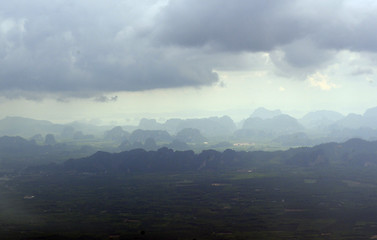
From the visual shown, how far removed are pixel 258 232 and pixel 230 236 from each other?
1362 centimetres

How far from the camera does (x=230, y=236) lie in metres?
178

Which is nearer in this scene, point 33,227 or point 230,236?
point 230,236

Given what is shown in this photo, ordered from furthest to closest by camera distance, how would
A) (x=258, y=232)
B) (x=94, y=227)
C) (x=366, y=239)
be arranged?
(x=94, y=227) < (x=258, y=232) < (x=366, y=239)

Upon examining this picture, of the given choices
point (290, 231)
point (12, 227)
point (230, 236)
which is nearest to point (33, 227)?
point (12, 227)

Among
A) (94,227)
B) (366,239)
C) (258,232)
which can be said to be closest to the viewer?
(366,239)

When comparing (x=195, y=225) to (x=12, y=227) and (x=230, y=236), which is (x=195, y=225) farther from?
(x=12, y=227)

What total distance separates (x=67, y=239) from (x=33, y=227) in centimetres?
3004

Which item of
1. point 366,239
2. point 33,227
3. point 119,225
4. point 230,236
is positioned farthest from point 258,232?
point 33,227

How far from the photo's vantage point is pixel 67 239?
17800cm

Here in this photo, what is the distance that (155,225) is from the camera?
7815 inches

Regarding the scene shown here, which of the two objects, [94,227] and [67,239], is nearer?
[67,239]

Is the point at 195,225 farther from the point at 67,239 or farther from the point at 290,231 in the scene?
the point at 67,239

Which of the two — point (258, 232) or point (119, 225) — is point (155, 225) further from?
point (258, 232)

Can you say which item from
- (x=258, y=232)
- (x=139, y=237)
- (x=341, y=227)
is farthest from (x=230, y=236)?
(x=341, y=227)
